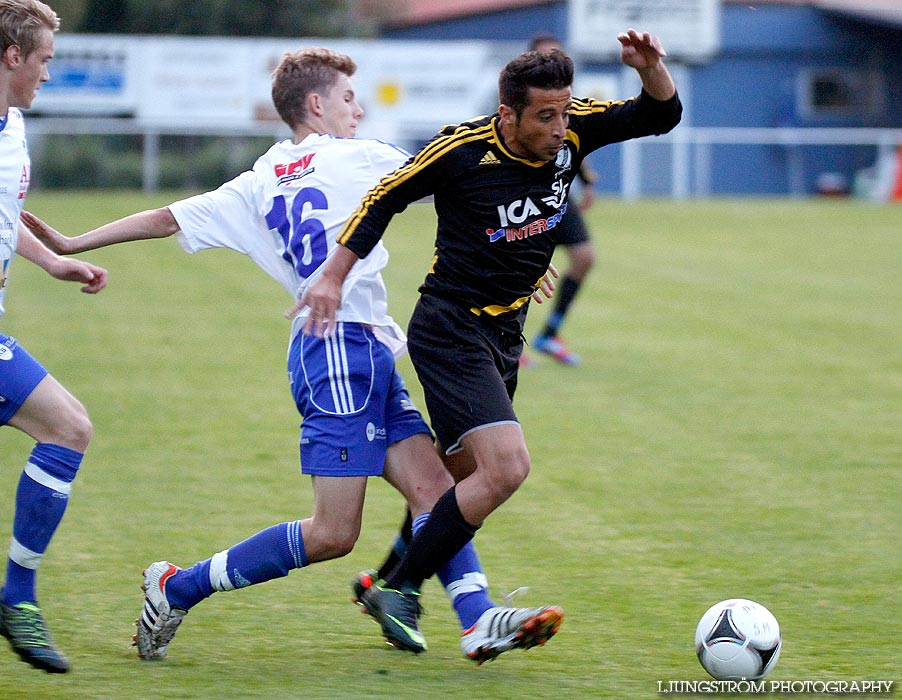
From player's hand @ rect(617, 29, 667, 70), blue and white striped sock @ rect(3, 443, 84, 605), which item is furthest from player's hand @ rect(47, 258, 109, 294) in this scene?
player's hand @ rect(617, 29, 667, 70)

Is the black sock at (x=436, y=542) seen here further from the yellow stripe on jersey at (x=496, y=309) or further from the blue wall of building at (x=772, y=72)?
the blue wall of building at (x=772, y=72)

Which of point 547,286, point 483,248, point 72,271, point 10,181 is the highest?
point 10,181

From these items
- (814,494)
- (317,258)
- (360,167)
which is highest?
(360,167)

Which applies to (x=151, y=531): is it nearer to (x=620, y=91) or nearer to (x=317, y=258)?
(x=317, y=258)

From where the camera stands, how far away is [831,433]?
7.68m

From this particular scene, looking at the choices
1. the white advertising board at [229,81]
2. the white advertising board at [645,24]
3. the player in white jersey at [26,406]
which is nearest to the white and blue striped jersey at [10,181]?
the player in white jersey at [26,406]

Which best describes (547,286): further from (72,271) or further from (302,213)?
(72,271)

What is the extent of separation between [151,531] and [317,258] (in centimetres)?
196

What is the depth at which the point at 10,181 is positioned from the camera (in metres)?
3.94

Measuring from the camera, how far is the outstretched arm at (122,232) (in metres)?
4.22

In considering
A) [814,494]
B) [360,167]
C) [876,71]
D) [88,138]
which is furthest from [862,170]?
[360,167]

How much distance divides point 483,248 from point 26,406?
58.2 inches
